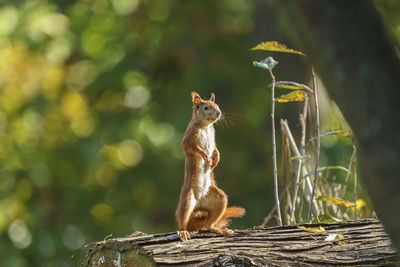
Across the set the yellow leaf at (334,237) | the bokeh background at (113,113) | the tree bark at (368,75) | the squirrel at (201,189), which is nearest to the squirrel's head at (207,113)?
the squirrel at (201,189)

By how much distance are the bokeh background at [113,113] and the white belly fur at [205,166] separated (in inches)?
166

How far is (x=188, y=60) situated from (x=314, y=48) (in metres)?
7.65

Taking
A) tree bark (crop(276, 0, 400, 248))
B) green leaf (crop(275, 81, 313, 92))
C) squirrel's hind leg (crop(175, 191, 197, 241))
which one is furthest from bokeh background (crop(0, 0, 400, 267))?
tree bark (crop(276, 0, 400, 248))

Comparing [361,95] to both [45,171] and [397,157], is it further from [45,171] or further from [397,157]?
[45,171]

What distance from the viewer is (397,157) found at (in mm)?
1197

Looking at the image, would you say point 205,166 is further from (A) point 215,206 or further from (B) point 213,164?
(A) point 215,206

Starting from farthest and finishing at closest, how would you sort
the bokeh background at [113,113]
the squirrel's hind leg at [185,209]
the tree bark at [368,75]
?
1. the bokeh background at [113,113]
2. the squirrel's hind leg at [185,209]
3. the tree bark at [368,75]

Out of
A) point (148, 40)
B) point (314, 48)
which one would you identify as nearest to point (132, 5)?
point (148, 40)

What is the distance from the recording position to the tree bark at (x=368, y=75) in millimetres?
1212

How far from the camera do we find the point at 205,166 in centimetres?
297

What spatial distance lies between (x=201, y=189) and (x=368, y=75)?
1730 millimetres

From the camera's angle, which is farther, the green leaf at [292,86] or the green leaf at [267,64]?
the green leaf at [292,86]

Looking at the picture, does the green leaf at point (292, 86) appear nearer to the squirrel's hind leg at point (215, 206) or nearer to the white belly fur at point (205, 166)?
the white belly fur at point (205, 166)

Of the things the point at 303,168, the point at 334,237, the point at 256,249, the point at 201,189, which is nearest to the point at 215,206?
the point at 201,189
